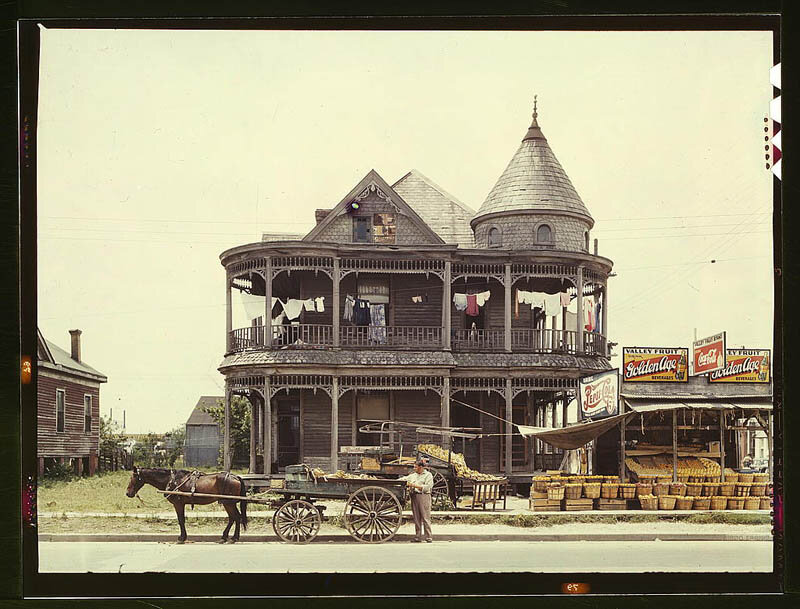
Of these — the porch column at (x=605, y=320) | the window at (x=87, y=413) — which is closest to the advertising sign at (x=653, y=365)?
the porch column at (x=605, y=320)

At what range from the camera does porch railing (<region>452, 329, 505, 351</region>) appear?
23.6 meters

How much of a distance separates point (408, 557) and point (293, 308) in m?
8.88

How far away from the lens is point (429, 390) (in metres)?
23.5

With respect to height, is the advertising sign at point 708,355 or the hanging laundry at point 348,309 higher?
the hanging laundry at point 348,309

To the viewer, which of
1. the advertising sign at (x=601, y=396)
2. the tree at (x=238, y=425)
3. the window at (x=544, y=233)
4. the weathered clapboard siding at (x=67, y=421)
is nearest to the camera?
the weathered clapboard siding at (x=67, y=421)

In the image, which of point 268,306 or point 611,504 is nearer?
point 611,504

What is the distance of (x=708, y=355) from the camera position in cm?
2038

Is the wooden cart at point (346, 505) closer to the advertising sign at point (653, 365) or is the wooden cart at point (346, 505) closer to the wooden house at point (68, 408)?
the wooden house at point (68, 408)

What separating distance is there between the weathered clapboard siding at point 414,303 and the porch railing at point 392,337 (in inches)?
13.0

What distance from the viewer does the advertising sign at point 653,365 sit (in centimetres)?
2125

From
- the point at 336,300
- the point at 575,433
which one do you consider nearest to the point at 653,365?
the point at 575,433

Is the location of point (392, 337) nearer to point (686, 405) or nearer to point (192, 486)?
point (686, 405)
